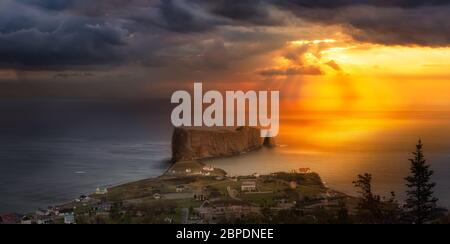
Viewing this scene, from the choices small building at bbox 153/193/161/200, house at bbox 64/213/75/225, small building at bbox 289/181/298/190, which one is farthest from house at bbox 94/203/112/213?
small building at bbox 289/181/298/190

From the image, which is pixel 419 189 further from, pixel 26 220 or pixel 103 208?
pixel 26 220

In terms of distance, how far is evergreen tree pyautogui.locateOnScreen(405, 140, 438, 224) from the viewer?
5391mm

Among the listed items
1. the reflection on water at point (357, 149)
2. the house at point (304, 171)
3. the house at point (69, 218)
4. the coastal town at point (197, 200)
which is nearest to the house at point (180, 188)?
the coastal town at point (197, 200)

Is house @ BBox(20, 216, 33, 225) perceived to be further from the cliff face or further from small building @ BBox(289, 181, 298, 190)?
small building @ BBox(289, 181, 298, 190)

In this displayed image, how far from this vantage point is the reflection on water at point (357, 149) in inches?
219

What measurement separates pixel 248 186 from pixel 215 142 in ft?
1.98

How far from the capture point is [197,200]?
5410 mm

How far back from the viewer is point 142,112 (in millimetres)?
5633

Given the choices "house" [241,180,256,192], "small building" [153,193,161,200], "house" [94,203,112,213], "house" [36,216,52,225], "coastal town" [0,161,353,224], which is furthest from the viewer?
"house" [241,180,256,192]

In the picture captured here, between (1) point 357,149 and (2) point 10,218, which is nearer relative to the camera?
(2) point 10,218

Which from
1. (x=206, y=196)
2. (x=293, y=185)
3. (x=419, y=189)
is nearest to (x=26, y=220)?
(x=206, y=196)

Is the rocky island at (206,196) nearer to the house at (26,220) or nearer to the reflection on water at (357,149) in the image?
the house at (26,220)
